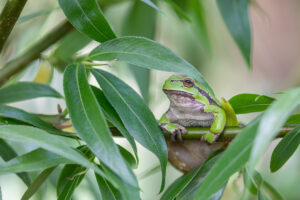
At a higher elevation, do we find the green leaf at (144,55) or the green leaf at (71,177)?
the green leaf at (144,55)

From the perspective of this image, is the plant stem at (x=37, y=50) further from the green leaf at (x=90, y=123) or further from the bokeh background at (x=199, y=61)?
the green leaf at (x=90, y=123)

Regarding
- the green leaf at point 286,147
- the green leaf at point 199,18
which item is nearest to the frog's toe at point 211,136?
the green leaf at point 286,147

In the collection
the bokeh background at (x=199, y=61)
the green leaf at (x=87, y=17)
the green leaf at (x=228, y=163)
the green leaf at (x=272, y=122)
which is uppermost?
the green leaf at (x=87, y=17)

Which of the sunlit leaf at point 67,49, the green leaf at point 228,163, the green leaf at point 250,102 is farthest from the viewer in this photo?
the sunlit leaf at point 67,49

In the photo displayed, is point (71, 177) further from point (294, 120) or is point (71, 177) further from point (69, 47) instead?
point (69, 47)

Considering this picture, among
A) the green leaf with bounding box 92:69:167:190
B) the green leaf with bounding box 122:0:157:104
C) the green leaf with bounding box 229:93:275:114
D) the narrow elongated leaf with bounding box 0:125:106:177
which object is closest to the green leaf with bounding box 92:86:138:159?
the green leaf with bounding box 92:69:167:190

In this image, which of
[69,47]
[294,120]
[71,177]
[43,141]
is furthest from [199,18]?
[43,141]
